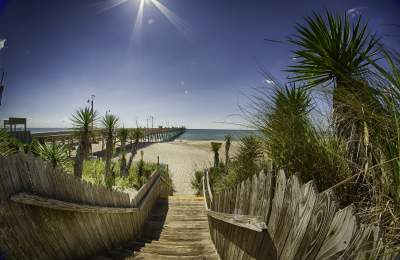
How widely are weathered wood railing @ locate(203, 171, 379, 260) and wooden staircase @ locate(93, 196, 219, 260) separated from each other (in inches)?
61.8

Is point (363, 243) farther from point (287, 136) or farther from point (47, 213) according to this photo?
point (47, 213)

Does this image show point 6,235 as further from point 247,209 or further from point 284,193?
point 284,193

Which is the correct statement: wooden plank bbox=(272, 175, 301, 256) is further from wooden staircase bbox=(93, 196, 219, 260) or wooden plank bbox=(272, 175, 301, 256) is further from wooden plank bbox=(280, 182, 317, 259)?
wooden staircase bbox=(93, 196, 219, 260)

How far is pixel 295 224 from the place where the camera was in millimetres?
1313

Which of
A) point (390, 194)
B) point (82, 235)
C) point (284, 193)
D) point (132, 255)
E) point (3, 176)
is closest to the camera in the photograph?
point (390, 194)

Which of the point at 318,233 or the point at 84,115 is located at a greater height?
the point at 84,115

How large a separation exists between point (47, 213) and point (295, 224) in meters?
2.53

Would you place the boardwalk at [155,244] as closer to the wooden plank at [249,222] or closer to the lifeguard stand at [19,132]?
the wooden plank at [249,222]

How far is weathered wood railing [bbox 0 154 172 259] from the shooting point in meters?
1.75

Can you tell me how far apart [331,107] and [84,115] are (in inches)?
282

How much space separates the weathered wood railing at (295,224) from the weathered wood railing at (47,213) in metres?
2.10

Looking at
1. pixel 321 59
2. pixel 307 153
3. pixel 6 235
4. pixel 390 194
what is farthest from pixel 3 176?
pixel 321 59

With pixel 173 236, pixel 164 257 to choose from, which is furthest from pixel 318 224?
pixel 173 236

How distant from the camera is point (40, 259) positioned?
2049 millimetres
